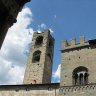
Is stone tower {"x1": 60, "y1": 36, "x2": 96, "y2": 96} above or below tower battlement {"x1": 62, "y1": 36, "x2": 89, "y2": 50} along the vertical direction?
below

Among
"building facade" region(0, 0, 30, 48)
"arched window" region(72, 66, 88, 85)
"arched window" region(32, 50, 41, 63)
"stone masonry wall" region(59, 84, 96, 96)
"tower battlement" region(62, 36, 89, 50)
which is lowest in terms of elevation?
"stone masonry wall" region(59, 84, 96, 96)

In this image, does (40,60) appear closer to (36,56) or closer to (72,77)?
(36,56)

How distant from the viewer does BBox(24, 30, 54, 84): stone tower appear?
28877 mm

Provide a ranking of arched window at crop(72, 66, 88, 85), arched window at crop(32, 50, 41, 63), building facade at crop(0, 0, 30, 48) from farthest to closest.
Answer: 1. arched window at crop(32, 50, 41, 63)
2. arched window at crop(72, 66, 88, 85)
3. building facade at crop(0, 0, 30, 48)

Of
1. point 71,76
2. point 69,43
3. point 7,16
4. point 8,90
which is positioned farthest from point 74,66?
point 7,16

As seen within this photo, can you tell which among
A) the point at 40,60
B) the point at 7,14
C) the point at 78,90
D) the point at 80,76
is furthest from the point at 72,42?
the point at 7,14

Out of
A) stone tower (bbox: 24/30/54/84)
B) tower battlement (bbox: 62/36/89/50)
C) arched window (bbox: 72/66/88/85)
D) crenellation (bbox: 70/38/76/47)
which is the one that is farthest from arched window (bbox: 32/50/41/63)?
arched window (bbox: 72/66/88/85)

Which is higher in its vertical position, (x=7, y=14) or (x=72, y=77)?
(x=72, y=77)

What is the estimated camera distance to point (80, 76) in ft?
60.5

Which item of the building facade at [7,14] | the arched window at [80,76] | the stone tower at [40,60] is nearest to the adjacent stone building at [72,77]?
the arched window at [80,76]

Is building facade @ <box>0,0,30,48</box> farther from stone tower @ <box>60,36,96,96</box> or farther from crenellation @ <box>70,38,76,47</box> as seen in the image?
crenellation @ <box>70,38,76,47</box>

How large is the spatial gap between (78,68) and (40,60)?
1210cm

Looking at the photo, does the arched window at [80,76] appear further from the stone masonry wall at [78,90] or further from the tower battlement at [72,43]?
the tower battlement at [72,43]

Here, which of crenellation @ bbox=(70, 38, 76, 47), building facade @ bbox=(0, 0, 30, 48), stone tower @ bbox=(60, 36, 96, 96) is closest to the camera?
building facade @ bbox=(0, 0, 30, 48)
